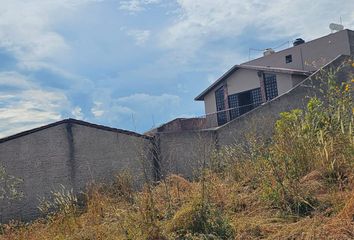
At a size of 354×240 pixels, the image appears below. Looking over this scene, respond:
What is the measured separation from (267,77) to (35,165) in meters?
14.7

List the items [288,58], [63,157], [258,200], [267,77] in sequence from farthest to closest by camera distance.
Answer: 1. [288,58]
2. [267,77]
3. [63,157]
4. [258,200]

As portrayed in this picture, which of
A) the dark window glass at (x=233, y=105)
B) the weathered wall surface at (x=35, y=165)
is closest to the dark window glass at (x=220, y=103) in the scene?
the dark window glass at (x=233, y=105)

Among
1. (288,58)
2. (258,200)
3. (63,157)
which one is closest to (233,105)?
(288,58)

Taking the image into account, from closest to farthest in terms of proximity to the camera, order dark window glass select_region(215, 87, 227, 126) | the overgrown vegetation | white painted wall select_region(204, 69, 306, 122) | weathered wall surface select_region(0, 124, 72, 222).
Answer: the overgrown vegetation, weathered wall surface select_region(0, 124, 72, 222), white painted wall select_region(204, 69, 306, 122), dark window glass select_region(215, 87, 227, 126)

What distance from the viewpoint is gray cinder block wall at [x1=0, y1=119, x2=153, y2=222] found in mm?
12781

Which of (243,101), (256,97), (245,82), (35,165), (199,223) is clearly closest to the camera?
(199,223)

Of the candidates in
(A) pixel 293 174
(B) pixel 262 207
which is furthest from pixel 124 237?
(A) pixel 293 174

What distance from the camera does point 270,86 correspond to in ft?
76.0

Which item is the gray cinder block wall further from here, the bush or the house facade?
the house facade

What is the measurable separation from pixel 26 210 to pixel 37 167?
139 cm

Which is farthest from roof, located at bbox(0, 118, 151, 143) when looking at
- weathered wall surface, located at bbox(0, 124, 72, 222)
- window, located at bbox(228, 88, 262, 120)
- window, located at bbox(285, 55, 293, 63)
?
window, located at bbox(285, 55, 293, 63)

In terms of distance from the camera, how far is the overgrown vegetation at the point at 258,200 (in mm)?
5742

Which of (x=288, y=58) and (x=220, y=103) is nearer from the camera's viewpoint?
(x=288, y=58)

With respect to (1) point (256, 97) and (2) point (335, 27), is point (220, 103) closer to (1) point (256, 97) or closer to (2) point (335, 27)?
(1) point (256, 97)
